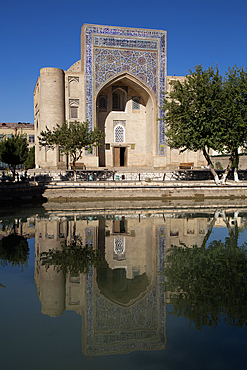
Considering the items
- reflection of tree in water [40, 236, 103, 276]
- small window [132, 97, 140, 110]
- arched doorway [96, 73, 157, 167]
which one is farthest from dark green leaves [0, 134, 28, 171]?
reflection of tree in water [40, 236, 103, 276]

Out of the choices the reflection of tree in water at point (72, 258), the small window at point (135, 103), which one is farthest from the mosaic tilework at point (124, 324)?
the small window at point (135, 103)

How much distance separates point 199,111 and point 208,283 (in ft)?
40.7

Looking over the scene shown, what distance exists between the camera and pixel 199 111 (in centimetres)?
1650

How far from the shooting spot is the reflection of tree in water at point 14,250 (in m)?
6.93

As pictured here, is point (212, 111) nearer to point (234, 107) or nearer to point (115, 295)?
point (234, 107)

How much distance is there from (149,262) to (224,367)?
3.56m

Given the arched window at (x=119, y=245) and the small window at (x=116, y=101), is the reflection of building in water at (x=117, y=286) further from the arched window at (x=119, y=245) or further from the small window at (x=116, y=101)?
the small window at (x=116, y=101)

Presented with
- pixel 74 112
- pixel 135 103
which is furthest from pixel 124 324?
pixel 135 103

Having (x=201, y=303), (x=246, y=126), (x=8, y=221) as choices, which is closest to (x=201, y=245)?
(x=201, y=303)

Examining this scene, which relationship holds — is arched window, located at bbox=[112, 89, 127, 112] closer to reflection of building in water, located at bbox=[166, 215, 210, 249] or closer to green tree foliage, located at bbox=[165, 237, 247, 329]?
reflection of building in water, located at bbox=[166, 215, 210, 249]

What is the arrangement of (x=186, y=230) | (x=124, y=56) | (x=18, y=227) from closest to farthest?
(x=186, y=230) → (x=18, y=227) → (x=124, y=56)

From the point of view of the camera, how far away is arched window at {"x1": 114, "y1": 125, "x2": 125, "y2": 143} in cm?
2448

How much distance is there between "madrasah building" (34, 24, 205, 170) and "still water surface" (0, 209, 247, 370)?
47.4 feet

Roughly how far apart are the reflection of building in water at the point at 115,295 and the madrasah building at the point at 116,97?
47.9ft
